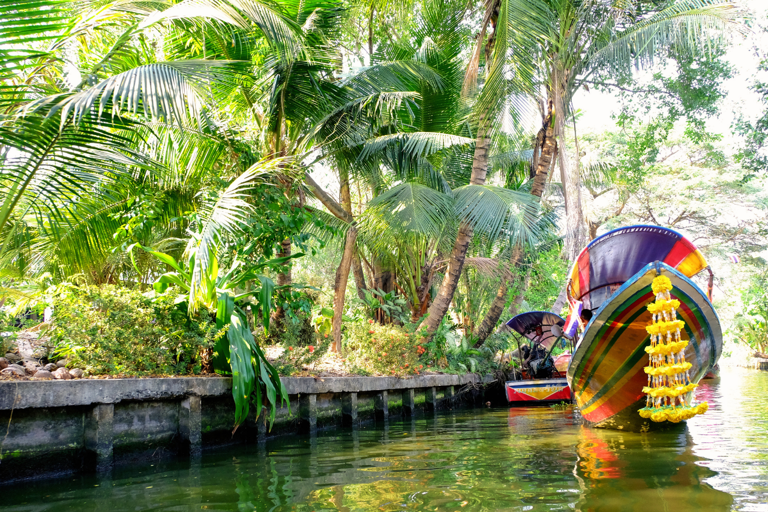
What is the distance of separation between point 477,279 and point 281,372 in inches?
415

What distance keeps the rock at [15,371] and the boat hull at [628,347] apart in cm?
596

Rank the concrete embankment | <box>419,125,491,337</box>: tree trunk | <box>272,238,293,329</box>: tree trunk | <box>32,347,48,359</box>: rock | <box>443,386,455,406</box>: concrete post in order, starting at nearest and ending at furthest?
the concrete embankment, <box>32,347,48,359</box>: rock, <box>272,238,293,329</box>: tree trunk, <box>419,125,491,337</box>: tree trunk, <box>443,386,455,406</box>: concrete post

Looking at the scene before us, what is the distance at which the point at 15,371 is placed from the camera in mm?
5398

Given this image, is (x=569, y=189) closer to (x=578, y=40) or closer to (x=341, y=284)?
(x=578, y=40)

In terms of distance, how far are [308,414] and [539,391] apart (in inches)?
269

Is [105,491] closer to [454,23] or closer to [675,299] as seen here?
[675,299]

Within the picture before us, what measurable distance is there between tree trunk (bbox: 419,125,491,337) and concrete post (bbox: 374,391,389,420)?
264 centimetres

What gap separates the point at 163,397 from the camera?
18.4 ft

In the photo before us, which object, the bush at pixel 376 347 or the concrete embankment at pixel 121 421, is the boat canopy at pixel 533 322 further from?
the concrete embankment at pixel 121 421

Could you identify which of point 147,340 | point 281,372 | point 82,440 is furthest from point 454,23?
point 82,440

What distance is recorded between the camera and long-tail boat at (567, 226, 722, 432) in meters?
5.92

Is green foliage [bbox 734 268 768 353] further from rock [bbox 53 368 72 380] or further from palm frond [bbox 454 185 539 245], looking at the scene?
rock [bbox 53 368 72 380]

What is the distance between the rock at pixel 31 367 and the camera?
18.8ft

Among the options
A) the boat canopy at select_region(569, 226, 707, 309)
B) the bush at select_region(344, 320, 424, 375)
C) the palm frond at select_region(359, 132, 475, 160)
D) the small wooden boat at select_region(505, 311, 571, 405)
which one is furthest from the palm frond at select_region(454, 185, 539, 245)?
the small wooden boat at select_region(505, 311, 571, 405)
